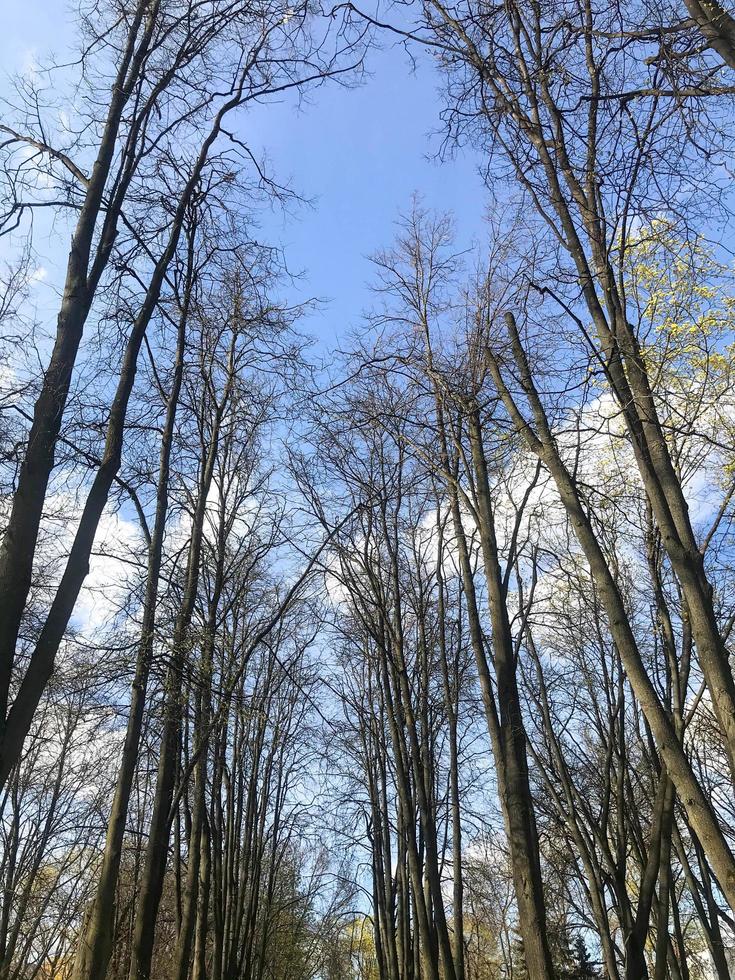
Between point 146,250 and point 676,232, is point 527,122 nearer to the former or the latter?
point 676,232

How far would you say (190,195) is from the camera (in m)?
6.89

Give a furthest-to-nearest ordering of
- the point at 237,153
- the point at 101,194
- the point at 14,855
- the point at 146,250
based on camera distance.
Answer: the point at 14,855, the point at 237,153, the point at 146,250, the point at 101,194

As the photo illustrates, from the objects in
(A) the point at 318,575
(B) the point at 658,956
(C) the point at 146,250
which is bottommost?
(B) the point at 658,956

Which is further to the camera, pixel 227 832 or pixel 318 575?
pixel 227 832

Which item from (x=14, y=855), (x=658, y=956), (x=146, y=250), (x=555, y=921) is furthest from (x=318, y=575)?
(x=555, y=921)

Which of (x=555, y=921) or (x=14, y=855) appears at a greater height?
(x=14, y=855)

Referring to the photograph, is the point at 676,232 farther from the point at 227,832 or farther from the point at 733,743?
the point at 227,832

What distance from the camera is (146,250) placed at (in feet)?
22.1

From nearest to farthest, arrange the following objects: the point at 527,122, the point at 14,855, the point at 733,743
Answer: the point at 733,743
the point at 527,122
the point at 14,855

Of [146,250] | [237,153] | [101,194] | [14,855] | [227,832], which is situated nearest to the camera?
[101,194]

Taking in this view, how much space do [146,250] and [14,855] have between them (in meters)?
16.9

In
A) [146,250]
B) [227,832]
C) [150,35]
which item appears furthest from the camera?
[227,832]

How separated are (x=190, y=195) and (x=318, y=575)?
5.46 meters

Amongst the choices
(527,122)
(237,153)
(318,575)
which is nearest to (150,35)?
(237,153)
